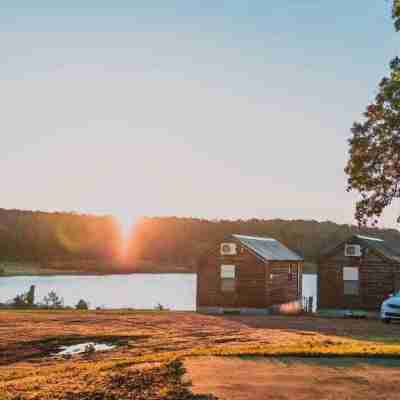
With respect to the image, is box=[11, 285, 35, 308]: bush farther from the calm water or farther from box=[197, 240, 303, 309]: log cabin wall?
box=[197, 240, 303, 309]: log cabin wall

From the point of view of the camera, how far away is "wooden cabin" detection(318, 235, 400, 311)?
4416cm

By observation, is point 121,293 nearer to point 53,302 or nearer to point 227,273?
point 53,302

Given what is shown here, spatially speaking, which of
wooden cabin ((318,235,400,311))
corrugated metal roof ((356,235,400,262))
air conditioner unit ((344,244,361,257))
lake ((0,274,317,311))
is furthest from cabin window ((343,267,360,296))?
lake ((0,274,317,311))

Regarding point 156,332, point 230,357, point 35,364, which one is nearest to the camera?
point 230,357

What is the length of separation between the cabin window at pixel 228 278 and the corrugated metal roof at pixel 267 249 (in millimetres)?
2095

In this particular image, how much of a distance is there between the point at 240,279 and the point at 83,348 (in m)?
25.5

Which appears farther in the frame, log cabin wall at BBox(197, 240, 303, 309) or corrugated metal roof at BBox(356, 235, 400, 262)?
log cabin wall at BBox(197, 240, 303, 309)

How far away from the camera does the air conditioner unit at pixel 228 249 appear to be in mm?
47344

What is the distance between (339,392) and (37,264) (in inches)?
4217

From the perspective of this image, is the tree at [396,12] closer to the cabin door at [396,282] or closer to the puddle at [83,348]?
the puddle at [83,348]

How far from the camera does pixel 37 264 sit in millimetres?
112438

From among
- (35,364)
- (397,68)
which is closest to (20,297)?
(35,364)

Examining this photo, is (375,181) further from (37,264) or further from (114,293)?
(37,264)

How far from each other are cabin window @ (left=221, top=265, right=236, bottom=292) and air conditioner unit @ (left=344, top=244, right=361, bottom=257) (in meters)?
8.11
